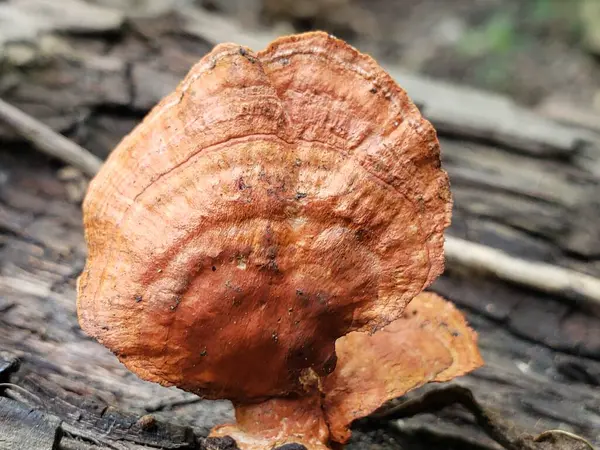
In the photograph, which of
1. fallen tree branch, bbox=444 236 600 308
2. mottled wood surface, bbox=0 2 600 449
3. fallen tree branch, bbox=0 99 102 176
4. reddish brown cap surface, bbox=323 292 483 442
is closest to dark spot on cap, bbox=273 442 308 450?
reddish brown cap surface, bbox=323 292 483 442

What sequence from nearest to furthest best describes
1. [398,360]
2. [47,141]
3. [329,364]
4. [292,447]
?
[292,447] < [329,364] < [398,360] < [47,141]

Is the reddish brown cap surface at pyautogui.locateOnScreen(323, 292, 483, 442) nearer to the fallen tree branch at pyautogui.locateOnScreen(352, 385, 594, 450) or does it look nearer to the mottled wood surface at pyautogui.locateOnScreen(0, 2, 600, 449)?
the fallen tree branch at pyautogui.locateOnScreen(352, 385, 594, 450)

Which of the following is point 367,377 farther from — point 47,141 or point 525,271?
point 47,141

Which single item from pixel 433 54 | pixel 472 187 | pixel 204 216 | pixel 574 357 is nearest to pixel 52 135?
pixel 204 216

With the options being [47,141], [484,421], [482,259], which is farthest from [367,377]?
[47,141]

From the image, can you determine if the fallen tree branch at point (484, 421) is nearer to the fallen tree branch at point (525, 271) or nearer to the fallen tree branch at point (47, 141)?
the fallen tree branch at point (525, 271)

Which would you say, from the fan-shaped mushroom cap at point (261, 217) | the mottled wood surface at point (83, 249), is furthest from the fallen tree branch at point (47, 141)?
the fan-shaped mushroom cap at point (261, 217)
